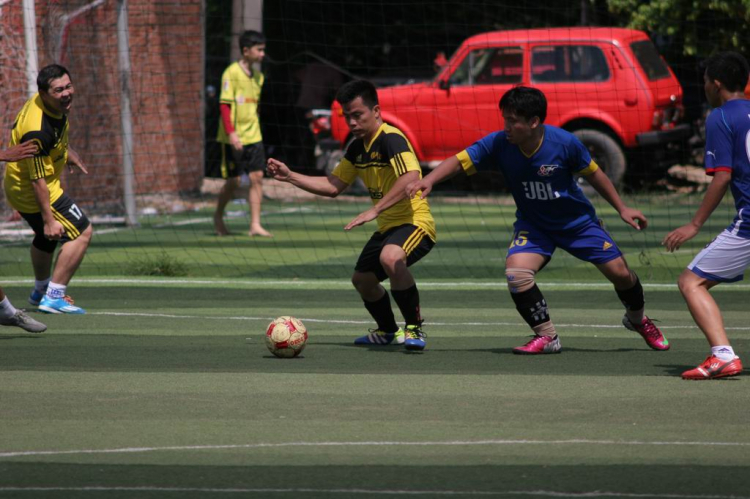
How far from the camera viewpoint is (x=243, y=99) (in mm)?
16312

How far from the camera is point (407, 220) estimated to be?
28.1 feet

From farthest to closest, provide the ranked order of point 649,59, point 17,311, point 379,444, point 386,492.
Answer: point 649,59, point 17,311, point 379,444, point 386,492

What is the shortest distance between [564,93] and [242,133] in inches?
243

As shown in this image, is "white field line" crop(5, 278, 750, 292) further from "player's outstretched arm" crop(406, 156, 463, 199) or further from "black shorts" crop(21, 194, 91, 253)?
"player's outstretched arm" crop(406, 156, 463, 199)

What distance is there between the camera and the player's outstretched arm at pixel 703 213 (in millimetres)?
6770

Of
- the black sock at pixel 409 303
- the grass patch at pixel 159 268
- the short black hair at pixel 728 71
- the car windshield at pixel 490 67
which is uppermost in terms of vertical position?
the short black hair at pixel 728 71

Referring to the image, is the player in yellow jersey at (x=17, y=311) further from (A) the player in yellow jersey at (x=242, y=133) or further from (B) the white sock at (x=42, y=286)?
(A) the player in yellow jersey at (x=242, y=133)

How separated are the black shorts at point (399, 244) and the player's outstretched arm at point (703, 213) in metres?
2.01

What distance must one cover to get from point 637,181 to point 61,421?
1621 centimetres

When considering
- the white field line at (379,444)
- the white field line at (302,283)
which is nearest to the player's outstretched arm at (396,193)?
the white field line at (379,444)

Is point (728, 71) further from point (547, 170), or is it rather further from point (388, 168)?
point (388, 168)

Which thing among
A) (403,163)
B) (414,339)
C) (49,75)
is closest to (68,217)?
(49,75)

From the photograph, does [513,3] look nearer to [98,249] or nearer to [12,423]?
[98,249]

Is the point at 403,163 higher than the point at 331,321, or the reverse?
the point at 403,163
